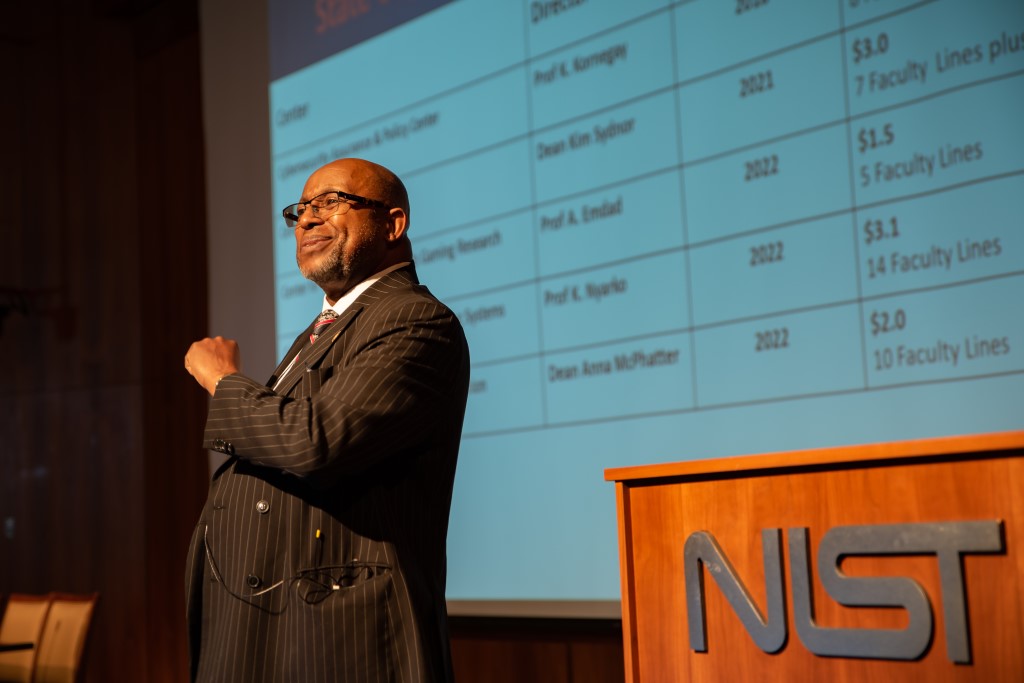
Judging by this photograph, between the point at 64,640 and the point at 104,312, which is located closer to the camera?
the point at 64,640

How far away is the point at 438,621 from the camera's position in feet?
5.94

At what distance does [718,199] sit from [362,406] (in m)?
1.46

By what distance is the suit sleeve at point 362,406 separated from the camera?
1647 millimetres

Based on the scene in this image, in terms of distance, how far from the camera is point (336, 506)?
176 centimetres

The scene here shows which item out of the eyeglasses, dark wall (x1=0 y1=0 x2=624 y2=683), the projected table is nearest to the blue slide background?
the projected table

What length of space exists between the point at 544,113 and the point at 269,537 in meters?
1.88

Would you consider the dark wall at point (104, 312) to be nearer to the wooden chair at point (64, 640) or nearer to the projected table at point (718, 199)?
the wooden chair at point (64, 640)

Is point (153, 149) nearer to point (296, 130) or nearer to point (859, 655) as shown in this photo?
point (296, 130)

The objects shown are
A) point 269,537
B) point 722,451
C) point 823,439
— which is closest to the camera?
point 269,537

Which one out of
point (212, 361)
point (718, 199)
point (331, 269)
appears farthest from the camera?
point (718, 199)

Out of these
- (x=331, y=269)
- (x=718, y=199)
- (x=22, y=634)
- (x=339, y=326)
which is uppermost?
(x=718, y=199)

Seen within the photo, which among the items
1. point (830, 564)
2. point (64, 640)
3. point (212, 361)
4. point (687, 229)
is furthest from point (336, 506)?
point (64, 640)

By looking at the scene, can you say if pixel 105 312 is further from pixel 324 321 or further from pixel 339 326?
pixel 339 326

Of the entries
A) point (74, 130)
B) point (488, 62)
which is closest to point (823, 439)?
point (488, 62)
